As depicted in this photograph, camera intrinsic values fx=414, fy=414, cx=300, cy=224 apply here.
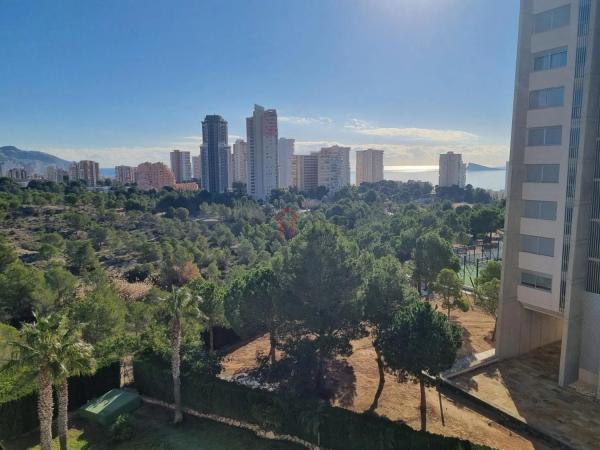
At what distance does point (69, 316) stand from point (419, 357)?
21.6 metres

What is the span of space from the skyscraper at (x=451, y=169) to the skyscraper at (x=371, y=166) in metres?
28.9

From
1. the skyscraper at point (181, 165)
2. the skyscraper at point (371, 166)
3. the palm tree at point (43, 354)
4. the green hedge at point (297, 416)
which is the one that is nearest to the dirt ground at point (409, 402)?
the green hedge at point (297, 416)

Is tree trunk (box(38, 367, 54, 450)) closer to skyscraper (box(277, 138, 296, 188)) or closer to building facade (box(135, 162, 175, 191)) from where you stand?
skyscraper (box(277, 138, 296, 188))

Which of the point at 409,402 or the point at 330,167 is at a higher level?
the point at 330,167

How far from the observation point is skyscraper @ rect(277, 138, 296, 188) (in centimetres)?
14438

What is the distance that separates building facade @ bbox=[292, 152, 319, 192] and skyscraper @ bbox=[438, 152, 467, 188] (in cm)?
5053

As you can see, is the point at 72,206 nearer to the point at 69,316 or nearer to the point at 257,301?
the point at 69,316

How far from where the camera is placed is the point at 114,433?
1800 centimetres

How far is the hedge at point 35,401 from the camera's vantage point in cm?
1794

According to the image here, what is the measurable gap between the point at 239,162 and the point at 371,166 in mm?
60864

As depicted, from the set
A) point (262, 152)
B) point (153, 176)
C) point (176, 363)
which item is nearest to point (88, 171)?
point (153, 176)

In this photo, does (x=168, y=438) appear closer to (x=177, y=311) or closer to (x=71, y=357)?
(x=177, y=311)

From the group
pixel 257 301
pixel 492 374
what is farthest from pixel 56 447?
pixel 492 374

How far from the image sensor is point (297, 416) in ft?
55.8
